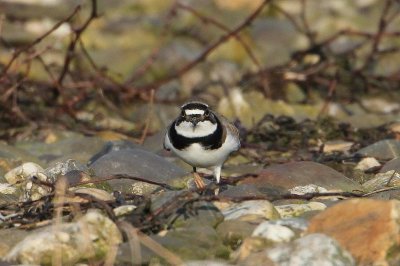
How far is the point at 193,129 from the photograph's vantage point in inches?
230

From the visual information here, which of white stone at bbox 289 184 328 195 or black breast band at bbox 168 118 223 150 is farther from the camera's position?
black breast band at bbox 168 118 223 150

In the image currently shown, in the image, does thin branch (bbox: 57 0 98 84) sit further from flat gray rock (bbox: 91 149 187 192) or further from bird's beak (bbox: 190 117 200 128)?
bird's beak (bbox: 190 117 200 128)

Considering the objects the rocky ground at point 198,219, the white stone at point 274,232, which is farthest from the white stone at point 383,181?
the white stone at point 274,232

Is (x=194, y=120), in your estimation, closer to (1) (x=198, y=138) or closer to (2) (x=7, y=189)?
(1) (x=198, y=138)

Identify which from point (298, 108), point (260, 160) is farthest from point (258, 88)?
point (260, 160)

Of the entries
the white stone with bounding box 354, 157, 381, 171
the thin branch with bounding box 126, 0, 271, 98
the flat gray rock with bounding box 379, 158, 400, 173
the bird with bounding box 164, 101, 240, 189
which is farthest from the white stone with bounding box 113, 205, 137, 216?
the thin branch with bounding box 126, 0, 271, 98

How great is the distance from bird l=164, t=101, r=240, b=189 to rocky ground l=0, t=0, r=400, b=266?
215 millimetres

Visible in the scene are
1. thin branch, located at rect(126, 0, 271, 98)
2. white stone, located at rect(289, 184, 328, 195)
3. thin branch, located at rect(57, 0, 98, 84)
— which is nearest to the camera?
white stone, located at rect(289, 184, 328, 195)

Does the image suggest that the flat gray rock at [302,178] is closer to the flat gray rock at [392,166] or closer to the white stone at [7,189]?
the flat gray rock at [392,166]

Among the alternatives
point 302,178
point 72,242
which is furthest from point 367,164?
point 72,242

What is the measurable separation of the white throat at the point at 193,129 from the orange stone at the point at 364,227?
158cm

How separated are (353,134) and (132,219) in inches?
164

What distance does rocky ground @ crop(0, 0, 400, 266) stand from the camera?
4246 millimetres

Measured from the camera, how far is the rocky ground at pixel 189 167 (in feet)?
13.9
